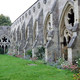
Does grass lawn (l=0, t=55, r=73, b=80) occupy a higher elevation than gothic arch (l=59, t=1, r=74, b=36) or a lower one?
lower

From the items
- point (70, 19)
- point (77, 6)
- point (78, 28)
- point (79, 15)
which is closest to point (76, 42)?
point (78, 28)

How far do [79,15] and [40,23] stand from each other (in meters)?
9.21

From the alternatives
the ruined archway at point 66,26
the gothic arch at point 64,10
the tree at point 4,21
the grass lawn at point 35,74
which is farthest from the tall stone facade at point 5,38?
the grass lawn at point 35,74

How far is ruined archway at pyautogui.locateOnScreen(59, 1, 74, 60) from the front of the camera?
13461 mm

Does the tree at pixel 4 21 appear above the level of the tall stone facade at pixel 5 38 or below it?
above

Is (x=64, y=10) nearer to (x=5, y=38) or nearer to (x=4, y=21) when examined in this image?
(x=5, y=38)

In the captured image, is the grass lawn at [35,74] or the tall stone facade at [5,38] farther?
the tall stone facade at [5,38]

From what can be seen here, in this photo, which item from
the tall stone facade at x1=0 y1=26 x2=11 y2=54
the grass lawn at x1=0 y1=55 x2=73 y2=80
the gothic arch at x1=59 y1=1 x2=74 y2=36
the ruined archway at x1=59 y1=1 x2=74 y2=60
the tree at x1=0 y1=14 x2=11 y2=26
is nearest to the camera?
the grass lawn at x1=0 y1=55 x2=73 y2=80

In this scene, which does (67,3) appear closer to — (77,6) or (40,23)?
(77,6)

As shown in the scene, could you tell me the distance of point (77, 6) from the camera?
1064 centimetres

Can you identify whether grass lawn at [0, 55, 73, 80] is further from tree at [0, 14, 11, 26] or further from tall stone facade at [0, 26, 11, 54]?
tree at [0, 14, 11, 26]

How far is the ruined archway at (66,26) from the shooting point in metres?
13.5

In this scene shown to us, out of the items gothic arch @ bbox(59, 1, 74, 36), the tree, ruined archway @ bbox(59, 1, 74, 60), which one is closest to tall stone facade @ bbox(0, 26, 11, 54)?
the tree

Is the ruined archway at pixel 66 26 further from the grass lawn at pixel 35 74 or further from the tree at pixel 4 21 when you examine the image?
the tree at pixel 4 21
